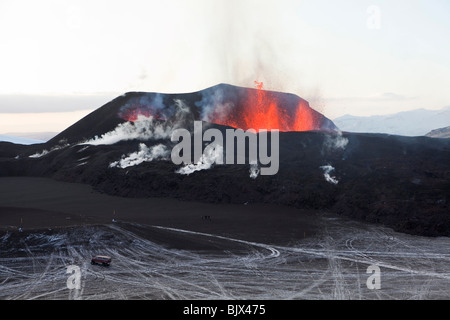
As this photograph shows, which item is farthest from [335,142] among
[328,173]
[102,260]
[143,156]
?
[102,260]

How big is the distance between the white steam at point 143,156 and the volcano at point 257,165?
0.79 ft

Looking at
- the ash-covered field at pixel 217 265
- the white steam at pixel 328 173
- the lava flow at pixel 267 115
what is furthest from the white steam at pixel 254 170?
the lava flow at pixel 267 115

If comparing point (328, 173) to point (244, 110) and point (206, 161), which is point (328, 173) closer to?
point (206, 161)

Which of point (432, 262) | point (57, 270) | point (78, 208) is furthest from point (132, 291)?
point (78, 208)

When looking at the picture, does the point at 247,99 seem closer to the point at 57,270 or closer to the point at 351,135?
the point at 351,135

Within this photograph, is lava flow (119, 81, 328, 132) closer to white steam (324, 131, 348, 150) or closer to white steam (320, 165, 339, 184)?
white steam (324, 131, 348, 150)

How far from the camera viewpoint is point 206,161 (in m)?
81.9

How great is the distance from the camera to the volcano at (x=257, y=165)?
204ft

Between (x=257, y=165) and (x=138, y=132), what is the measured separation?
5005cm

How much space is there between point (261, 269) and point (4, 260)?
24.4m

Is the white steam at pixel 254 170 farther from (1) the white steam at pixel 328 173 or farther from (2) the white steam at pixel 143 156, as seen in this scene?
(2) the white steam at pixel 143 156

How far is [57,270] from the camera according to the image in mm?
37750

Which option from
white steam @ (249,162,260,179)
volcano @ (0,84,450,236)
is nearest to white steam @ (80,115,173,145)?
volcano @ (0,84,450,236)

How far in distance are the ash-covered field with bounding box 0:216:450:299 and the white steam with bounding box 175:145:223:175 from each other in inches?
1040
